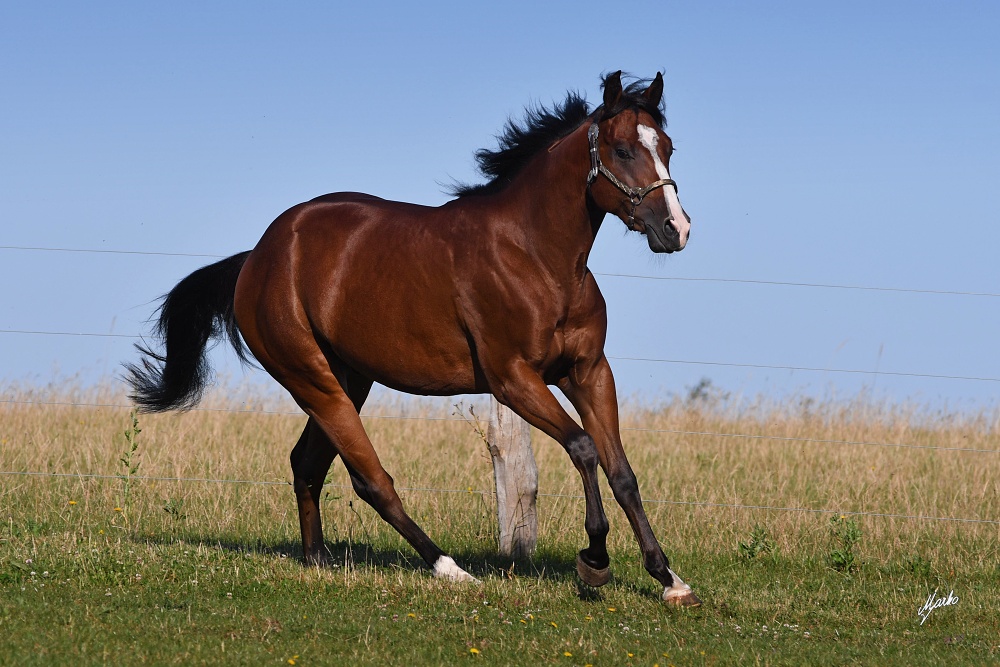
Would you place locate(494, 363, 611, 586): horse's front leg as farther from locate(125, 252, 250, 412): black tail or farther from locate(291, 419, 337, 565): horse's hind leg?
locate(125, 252, 250, 412): black tail

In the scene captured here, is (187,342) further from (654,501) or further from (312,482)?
(654,501)

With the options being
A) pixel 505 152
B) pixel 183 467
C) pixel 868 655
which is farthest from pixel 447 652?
pixel 183 467

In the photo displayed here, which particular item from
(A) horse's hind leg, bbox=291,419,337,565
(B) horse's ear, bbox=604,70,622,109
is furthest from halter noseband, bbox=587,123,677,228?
(A) horse's hind leg, bbox=291,419,337,565

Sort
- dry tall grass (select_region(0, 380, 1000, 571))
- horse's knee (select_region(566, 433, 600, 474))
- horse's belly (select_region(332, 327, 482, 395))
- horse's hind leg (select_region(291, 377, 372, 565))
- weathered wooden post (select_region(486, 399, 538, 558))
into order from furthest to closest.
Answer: dry tall grass (select_region(0, 380, 1000, 571)), weathered wooden post (select_region(486, 399, 538, 558)), horse's hind leg (select_region(291, 377, 372, 565)), horse's belly (select_region(332, 327, 482, 395)), horse's knee (select_region(566, 433, 600, 474))

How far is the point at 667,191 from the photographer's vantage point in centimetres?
525

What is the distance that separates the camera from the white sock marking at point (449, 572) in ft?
19.8

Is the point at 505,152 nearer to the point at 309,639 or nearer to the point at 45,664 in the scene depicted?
the point at 309,639

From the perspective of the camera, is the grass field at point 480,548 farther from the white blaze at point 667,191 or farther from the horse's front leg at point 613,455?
the white blaze at point 667,191

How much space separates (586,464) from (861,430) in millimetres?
7084

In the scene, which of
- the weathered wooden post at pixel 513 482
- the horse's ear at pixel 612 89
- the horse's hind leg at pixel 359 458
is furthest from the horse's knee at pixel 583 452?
the weathered wooden post at pixel 513 482

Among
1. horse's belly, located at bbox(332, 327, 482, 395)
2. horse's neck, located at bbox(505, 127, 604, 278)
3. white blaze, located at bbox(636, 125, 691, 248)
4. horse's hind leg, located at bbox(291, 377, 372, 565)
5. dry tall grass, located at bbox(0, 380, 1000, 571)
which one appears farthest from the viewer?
dry tall grass, located at bbox(0, 380, 1000, 571)

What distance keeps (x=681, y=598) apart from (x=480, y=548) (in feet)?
7.45

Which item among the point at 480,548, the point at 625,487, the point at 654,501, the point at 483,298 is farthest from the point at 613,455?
the point at 654,501

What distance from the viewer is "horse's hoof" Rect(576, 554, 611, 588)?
219 inches
